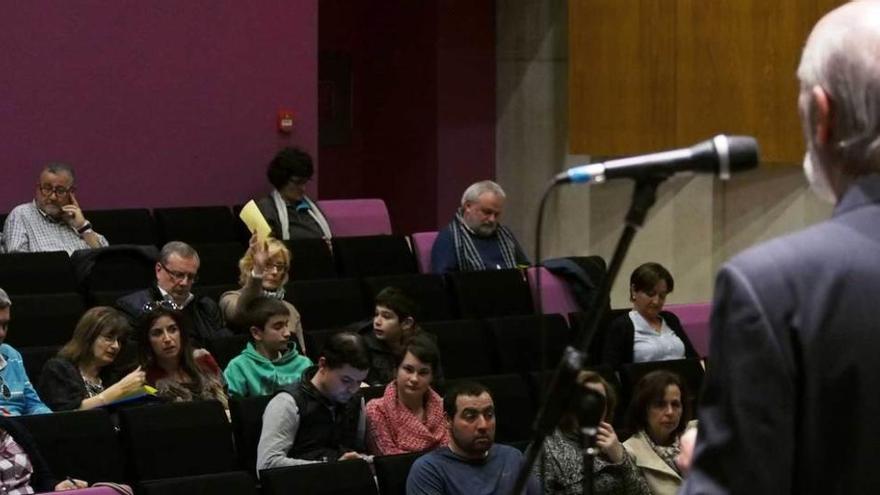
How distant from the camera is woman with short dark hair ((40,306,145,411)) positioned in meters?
5.07

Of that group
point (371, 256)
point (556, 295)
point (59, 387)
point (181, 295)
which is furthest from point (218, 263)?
point (59, 387)

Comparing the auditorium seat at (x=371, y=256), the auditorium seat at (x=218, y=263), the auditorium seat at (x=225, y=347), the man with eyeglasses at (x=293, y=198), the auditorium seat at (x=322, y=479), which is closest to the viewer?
the auditorium seat at (x=322, y=479)

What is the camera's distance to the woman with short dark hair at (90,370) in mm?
5070

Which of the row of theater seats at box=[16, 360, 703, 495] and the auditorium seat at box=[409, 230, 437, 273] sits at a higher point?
the auditorium seat at box=[409, 230, 437, 273]

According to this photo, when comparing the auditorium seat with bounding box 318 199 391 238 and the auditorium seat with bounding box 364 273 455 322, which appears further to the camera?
the auditorium seat with bounding box 318 199 391 238

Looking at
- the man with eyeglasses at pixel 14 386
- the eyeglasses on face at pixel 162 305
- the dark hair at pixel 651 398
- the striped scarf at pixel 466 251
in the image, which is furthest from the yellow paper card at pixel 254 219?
the dark hair at pixel 651 398

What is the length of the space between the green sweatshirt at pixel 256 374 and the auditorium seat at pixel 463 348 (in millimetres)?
744

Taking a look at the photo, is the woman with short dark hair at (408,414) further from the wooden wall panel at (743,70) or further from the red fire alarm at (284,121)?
the wooden wall panel at (743,70)

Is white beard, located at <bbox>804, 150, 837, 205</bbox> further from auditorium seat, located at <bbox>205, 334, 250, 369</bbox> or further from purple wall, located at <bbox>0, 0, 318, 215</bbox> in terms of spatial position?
purple wall, located at <bbox>0, 0, 318, 215</bbox>

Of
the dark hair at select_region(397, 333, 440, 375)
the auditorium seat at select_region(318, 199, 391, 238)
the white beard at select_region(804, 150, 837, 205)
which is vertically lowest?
the dark hair at select_region(397, 333, 440, 375)

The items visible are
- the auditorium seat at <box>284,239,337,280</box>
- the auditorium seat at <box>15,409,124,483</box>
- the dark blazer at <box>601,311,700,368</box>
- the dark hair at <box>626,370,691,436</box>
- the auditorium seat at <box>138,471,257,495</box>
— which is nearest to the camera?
the auditorium seat at <box>138,471,257,495</box>

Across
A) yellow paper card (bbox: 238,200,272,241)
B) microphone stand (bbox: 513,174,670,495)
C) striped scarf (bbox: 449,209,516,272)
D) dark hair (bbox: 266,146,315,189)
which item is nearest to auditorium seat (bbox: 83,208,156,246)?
yellow paper card (bbox: 238,200,272,241)

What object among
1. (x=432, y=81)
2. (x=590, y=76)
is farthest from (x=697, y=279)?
(x=432, y=81)

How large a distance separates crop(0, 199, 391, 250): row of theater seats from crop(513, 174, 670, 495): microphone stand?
5.54m
